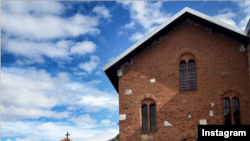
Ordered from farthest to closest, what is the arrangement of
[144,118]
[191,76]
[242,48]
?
[191,76], [144,118], [242,48]

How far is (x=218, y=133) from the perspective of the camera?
13.6 m

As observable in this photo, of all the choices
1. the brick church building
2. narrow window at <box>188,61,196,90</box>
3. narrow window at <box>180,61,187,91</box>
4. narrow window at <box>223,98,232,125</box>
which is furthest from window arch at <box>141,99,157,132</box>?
narrow window at <box>223,98,232,125</box>

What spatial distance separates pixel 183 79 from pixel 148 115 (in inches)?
103

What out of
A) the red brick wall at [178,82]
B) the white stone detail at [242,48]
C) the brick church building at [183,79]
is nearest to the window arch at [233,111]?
the brick church building at [183,79]

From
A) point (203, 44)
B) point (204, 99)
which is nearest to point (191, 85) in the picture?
point (204, 99)

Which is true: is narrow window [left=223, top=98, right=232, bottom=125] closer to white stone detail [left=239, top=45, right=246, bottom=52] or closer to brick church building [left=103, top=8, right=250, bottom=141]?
brick church building [left=103, top=8, right=250, bottom=141]

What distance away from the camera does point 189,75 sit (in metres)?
17.1

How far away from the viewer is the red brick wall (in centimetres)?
1603

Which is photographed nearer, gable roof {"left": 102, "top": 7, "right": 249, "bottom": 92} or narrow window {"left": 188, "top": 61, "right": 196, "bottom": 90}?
gable roof {"left": 102, "top": 7, "right": 249, "bottom": 92}

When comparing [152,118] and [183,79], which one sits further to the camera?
[183,79]

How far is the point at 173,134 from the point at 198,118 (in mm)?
1445

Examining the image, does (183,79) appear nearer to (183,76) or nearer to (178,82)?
(183,76)

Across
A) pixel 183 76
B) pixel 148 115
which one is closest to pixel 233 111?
pixel 183 76

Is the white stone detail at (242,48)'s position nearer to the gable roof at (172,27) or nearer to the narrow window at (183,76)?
the gable roof at (172,27)
